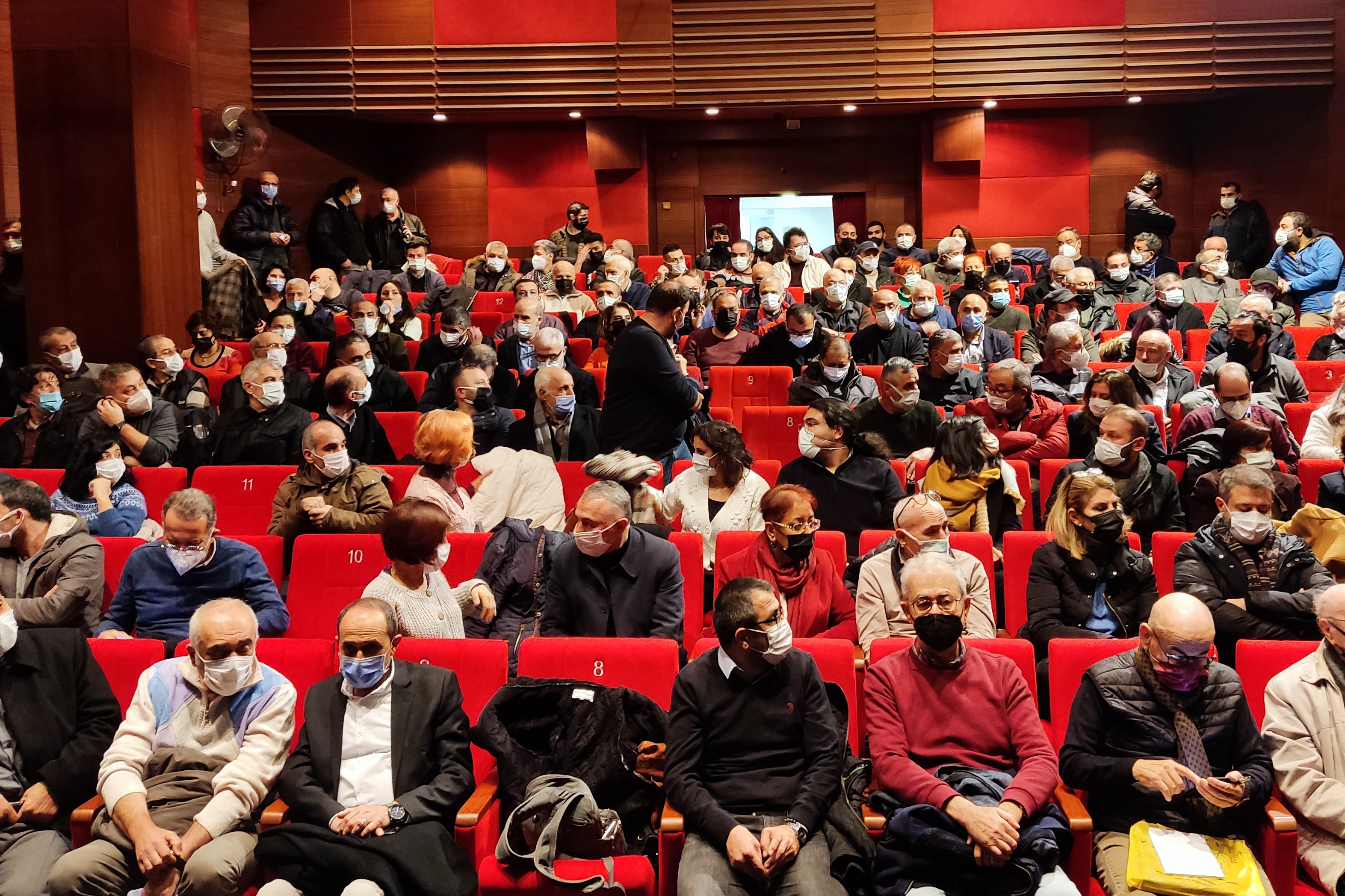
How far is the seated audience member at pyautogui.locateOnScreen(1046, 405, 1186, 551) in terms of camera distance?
14.1ft

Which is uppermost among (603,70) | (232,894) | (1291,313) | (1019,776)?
(603,70)

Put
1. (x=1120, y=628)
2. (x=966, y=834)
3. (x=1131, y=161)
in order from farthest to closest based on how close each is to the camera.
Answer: (x=1131, y=161), (x=1120, y=628), (x=966, y=834)

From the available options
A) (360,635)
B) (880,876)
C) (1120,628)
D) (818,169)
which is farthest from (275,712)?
(818,169)

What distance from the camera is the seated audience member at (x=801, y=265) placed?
10336 mm

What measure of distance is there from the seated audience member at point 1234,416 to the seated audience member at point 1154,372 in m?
0.41

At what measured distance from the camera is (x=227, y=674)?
2.99 meters

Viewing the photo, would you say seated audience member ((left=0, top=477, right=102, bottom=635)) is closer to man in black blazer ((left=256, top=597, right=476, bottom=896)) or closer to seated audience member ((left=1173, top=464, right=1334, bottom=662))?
man in black blazer ((left=256, top=597, right=476, bottom=896))

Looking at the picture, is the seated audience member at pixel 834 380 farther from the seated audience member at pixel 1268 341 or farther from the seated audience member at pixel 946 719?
the seated audience member at pixel 946 719

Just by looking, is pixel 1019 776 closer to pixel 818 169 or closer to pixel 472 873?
pixel 472 873

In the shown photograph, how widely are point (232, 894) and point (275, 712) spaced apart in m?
0.44

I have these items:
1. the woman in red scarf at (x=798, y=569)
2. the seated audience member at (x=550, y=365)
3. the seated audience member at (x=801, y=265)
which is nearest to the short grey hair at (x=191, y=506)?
the woman in red scarf at (x=798, y=569)

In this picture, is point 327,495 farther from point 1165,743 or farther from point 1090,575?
point 1165,743

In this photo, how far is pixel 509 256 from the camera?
41.4ft

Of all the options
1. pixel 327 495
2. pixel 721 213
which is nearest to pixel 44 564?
pixel 327 495
